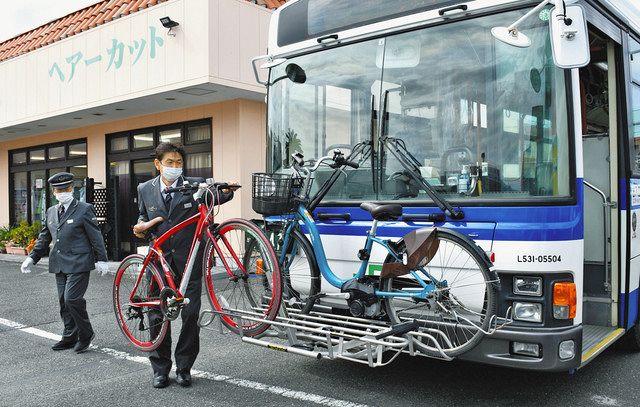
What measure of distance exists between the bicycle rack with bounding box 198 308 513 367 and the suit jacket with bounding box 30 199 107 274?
7.61 feet

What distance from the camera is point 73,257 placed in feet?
20.2

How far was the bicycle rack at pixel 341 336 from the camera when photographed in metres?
3.65

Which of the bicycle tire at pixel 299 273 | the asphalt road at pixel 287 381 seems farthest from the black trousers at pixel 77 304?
the bicycle tire at pixel 299 273

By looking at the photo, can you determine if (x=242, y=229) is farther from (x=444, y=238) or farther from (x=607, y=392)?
(x=607, y=392)

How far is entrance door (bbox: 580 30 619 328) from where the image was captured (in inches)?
184

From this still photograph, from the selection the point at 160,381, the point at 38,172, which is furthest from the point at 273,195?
the point at 38,172

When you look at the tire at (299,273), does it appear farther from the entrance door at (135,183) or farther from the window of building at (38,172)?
the window of building at (38,172)

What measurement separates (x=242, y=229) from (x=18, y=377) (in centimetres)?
263

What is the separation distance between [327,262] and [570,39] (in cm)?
225

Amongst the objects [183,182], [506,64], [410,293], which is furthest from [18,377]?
[506,64]

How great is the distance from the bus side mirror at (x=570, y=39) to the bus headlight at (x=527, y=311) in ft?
4.75

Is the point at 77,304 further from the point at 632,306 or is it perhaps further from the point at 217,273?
the point at 632,306

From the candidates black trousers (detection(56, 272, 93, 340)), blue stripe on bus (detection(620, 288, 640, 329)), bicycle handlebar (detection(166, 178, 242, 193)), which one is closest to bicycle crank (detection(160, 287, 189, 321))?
bicycle handlebar (detection(166, 178, 242, 193))

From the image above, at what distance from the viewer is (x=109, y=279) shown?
11.4 m
